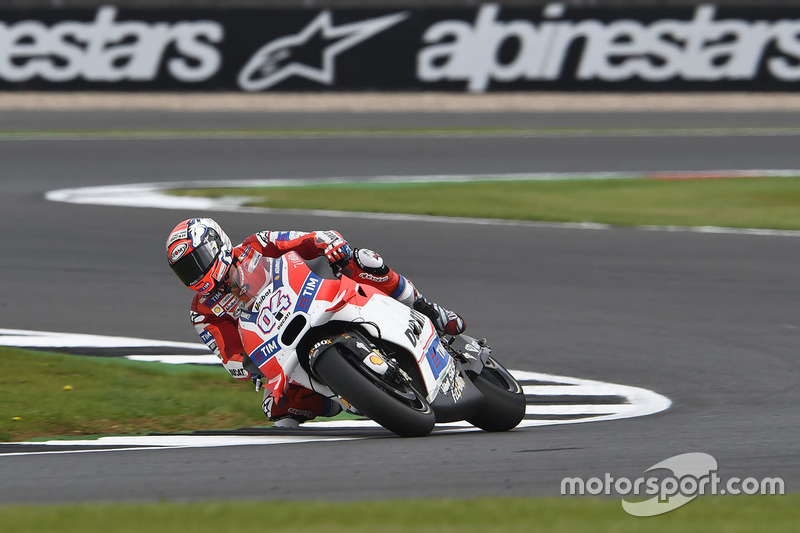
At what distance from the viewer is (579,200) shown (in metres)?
16.9

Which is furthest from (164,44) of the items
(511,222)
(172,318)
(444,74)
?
(172,318)

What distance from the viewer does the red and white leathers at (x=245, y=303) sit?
23.3 feet

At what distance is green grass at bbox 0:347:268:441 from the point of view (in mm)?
7535

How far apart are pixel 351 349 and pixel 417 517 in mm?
1840

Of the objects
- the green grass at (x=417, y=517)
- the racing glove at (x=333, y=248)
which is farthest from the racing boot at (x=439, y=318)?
the green grass at (x=417, y=517)

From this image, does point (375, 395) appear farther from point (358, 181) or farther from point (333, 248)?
point (358, 181)

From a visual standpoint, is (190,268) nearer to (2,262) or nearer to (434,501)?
(434,501)

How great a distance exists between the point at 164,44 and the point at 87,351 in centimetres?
1716

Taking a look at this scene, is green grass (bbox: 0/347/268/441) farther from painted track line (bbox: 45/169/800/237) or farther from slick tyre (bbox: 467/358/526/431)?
painted track line (bbox: 45/169/800/237)

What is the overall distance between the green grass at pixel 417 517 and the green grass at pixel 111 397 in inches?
96.0

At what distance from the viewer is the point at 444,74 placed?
26.3 m

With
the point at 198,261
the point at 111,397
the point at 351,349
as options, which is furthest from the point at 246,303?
the point at 111,397

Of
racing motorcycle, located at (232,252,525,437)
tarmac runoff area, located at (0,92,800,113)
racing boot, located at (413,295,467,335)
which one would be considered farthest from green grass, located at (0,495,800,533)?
tarmac runoff area, located at (0,92,800,113)

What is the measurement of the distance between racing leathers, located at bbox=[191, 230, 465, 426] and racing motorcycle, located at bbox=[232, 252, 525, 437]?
73 mm
